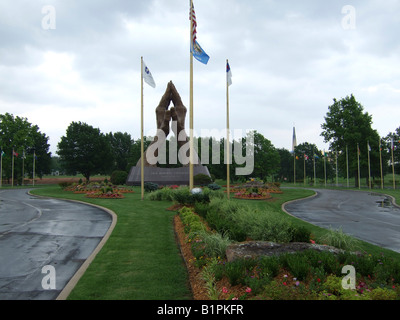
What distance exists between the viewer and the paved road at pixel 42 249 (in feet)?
21.8

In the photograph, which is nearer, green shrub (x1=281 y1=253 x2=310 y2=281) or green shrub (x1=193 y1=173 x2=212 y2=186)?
green shrub (x1=281 y1=253 x2=310 y2=281)

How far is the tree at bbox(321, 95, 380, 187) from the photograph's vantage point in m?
59.7

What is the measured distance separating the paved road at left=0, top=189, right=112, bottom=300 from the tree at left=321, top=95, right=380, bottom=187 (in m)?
55.7

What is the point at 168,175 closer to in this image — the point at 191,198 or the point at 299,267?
the point at 191,198

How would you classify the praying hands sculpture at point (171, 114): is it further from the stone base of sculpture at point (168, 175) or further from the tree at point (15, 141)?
the tree at point (15, 141)

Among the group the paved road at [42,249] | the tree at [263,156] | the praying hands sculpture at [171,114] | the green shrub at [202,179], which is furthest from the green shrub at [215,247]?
the tree at [263,156]

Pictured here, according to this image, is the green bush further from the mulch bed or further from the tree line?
the tree line

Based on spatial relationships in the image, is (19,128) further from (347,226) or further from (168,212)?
(347,226)

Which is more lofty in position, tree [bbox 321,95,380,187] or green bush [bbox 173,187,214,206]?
tree [bbox 321,95,380,187]

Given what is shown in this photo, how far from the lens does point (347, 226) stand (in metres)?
15.3

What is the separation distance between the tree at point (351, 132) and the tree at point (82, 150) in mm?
48682

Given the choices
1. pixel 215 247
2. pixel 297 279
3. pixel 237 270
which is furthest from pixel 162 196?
pixel 297 279

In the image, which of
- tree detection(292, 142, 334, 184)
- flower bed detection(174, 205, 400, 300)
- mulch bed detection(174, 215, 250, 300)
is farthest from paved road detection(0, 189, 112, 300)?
tree detection(292, 142, 334, 184)

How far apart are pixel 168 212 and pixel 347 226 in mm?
9484
